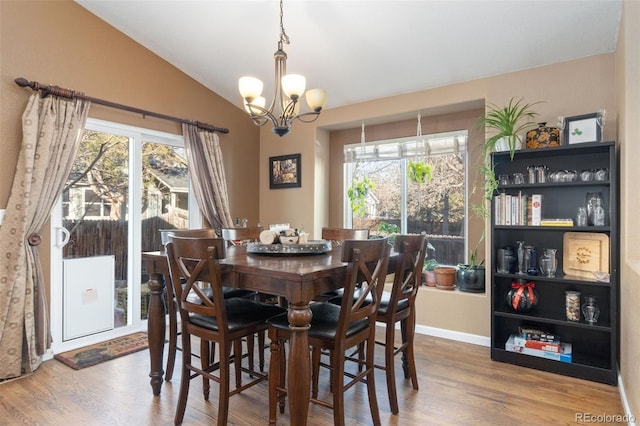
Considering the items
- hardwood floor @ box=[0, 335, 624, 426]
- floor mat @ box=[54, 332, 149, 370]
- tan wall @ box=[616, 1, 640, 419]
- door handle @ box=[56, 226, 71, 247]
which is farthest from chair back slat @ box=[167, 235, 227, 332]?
tan wall @ box=[616, 1, 640, 419]

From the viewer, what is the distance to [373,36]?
3.01 metres

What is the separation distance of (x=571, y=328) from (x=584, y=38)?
7.17 ft

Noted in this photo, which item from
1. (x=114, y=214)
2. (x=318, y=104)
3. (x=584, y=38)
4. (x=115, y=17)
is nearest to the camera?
(x=318, y=104)

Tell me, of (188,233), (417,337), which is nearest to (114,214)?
(188,233)

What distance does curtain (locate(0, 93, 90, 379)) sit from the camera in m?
2.64

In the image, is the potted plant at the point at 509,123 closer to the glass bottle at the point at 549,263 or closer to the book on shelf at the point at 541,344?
the glass bottle at the point at 549,263

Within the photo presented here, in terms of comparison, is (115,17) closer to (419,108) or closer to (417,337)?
(419,108)

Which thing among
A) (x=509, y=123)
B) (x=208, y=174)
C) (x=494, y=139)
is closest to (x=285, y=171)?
(x=208, y=174)

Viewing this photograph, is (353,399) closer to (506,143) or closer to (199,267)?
(199,267)

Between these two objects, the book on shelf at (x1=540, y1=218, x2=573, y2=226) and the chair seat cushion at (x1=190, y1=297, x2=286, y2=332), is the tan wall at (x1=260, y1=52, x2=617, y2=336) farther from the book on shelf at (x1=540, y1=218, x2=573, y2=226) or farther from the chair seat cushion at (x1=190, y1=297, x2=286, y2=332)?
the chair seat cushion at (x1=190, y1=297, x2=286, y2=332)

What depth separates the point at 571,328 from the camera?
2.94 meters

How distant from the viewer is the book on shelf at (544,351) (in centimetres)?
273

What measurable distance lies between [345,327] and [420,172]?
8.15ft

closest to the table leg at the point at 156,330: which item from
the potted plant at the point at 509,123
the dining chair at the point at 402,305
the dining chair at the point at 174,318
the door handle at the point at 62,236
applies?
the dining chair at the point at 174,318
